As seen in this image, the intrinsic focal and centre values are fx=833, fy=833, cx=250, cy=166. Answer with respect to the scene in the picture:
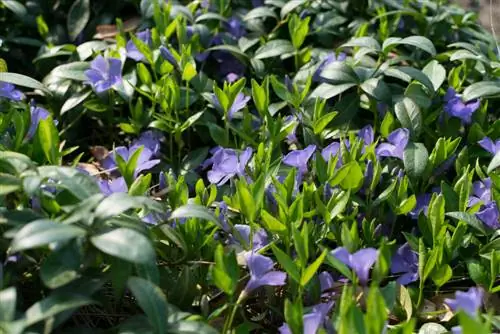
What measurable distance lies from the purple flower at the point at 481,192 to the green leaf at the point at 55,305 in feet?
2.75

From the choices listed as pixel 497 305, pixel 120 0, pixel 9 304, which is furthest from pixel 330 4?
pixel 9 304

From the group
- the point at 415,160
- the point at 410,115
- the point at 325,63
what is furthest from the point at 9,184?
the point at 325,63

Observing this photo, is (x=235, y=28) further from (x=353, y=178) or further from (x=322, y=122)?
(x=353, y=178)

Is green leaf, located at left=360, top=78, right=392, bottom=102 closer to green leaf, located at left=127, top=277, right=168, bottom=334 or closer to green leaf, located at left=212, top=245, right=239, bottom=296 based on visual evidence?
green leaf, located at left=212, top=245, right=239, bottom=296

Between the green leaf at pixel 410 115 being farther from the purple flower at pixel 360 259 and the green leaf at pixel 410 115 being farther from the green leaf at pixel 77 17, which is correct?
the green leaf at pixel 77 17

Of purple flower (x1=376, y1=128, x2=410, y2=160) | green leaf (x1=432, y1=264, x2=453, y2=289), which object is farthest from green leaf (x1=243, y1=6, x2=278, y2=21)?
green leaf (x1=432, y1=264, x2=453, y2=289)

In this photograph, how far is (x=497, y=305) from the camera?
5.17 feet

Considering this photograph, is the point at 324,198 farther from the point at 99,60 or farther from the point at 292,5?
the point at 292,5

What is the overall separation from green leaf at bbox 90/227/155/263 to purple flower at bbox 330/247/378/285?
0.31 m

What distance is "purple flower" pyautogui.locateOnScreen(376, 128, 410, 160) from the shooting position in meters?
1.74

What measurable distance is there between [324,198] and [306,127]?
329mm

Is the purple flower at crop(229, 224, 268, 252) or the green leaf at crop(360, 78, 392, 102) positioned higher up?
the green leaf at crop(360, 78, 392, 102)

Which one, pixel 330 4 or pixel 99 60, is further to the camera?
pixel 330 4

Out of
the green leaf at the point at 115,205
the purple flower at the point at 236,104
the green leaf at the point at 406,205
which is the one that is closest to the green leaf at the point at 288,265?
the green leaf at the point at 115,205
